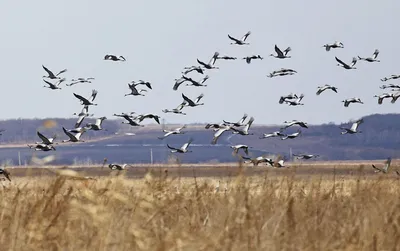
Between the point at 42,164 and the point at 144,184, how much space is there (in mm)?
1944

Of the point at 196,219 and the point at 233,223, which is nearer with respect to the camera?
the point at 233,223

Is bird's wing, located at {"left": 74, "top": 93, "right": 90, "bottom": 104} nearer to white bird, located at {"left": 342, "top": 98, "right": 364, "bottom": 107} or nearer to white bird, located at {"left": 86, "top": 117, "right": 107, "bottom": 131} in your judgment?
white bird, located at {"left": 86, "top": 117, "right": 107, "bottom": 131}

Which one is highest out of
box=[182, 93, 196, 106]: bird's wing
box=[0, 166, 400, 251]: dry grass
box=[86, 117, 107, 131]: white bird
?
box=[182, 93, 196, 106]: bird's wing

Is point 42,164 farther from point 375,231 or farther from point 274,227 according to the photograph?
point 375,231

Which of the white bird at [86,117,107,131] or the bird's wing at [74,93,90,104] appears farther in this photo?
the bird's wing at [74,93,90,104]

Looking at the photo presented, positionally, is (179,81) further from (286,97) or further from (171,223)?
(171,223)

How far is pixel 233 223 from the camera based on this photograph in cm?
1034

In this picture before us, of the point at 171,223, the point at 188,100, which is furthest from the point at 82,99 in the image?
the point at 171,223

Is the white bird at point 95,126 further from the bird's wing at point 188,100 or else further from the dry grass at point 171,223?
the dry grass at point 171,223

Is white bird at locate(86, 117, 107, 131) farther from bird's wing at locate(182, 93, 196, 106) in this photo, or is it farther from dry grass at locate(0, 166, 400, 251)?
dry grass at locate(0, 166, 400, 251)

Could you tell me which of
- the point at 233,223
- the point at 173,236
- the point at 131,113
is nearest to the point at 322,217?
the point at 233,223

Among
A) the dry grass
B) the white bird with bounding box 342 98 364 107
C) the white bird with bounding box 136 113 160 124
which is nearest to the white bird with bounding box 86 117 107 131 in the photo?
the white bird with bounding box 136 113 160 124

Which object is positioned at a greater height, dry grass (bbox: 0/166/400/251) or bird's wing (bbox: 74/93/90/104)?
bird's wing (bbox: 74/93/90/104)

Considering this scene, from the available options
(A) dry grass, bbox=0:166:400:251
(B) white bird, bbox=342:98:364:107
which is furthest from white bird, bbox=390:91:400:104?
(A) dry grass, bbox=0:166:400:251
